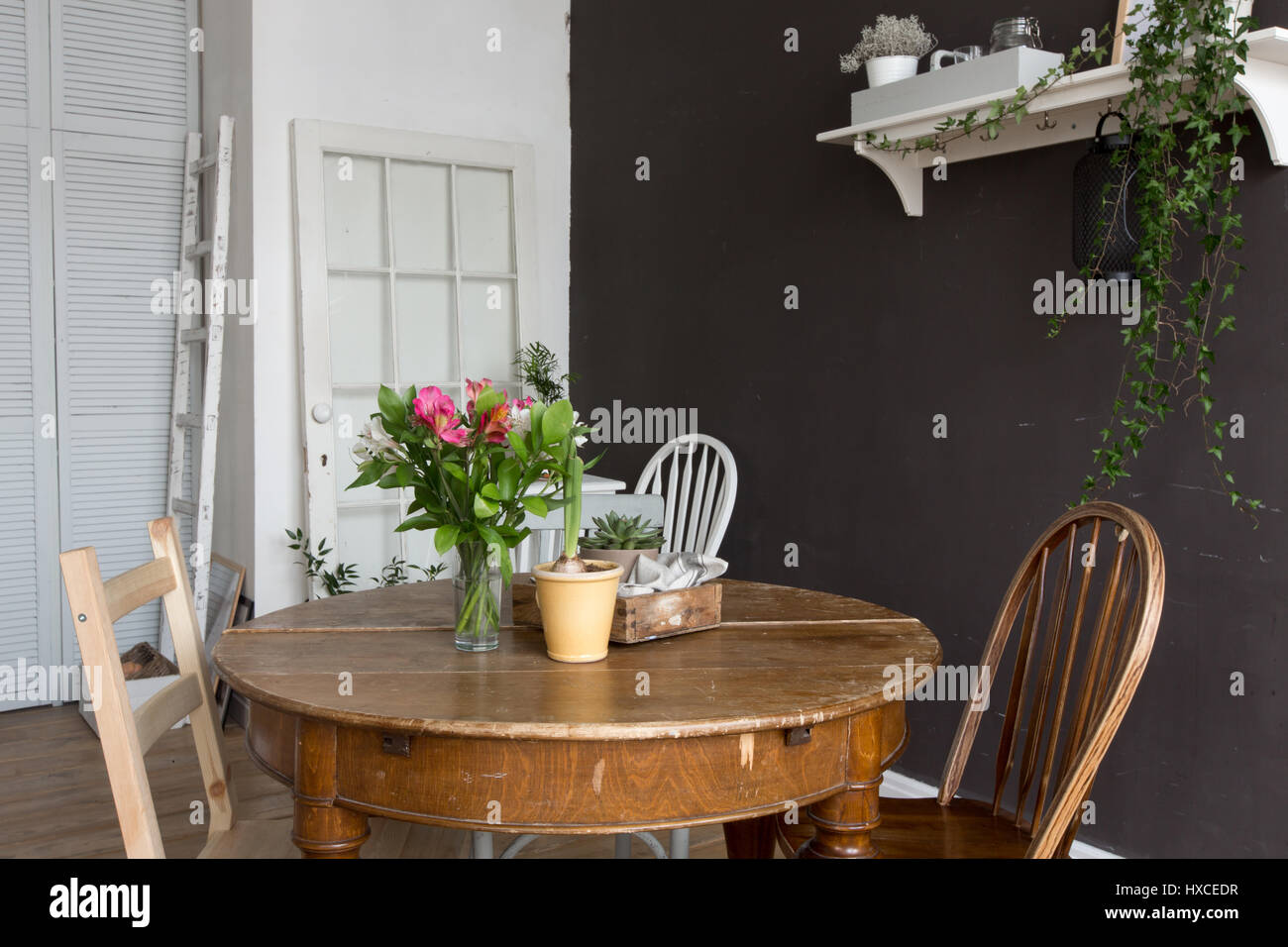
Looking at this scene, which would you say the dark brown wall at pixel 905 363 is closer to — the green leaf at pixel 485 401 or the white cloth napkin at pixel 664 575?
the white cloth napkin at pixel 664 575

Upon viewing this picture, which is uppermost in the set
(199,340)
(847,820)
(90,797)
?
(199,340)

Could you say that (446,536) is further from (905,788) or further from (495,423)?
(905,788)

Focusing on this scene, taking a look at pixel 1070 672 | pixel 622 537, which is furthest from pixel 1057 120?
pixel 622 537

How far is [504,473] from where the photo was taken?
1.59 m

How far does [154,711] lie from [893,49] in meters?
2.16

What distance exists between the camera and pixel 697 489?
3.42m

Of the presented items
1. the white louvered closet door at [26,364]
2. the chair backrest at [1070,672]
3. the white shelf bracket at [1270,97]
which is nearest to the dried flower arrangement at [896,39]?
the white shelf bracket at [1270,97]

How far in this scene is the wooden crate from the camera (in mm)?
1690

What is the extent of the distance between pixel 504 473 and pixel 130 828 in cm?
68

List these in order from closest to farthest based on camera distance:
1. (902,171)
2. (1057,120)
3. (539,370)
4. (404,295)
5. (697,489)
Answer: (1057,120) → (902,171) → (697,489) → (404,295) → (539,370)

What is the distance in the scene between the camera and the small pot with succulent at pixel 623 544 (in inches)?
69.7

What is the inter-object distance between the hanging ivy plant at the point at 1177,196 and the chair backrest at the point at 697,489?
3.78 feet

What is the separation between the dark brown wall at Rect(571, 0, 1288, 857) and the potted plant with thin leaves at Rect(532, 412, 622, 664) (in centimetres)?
135
